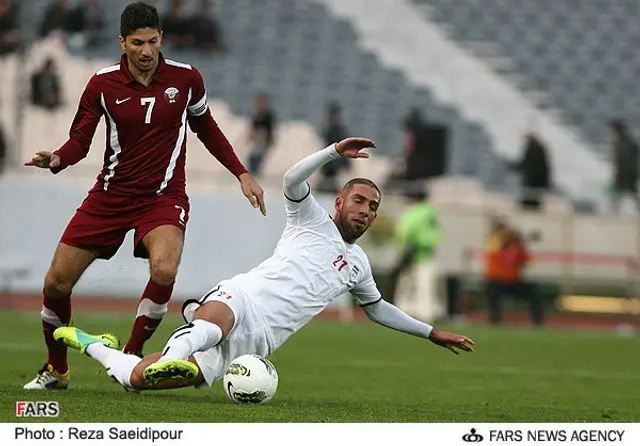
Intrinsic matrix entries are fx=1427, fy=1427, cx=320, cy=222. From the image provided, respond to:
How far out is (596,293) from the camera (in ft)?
77.6

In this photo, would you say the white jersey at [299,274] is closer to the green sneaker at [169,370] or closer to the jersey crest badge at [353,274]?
the jersey crest badge at [353,274]

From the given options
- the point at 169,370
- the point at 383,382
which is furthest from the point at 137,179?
the point at 383,382

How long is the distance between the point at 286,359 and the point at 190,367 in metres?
6.18

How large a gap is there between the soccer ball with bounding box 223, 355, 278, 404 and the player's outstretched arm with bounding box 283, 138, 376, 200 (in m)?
1.03

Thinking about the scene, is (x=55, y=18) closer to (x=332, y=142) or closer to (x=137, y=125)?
(x=332, y=142)

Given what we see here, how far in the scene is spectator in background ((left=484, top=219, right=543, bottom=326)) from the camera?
71.8 feet

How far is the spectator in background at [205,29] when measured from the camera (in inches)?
1019

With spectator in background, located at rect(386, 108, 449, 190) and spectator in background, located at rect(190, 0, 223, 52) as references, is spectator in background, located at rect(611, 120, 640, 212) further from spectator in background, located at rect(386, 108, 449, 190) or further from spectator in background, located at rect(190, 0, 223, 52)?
spectator in background, located at rect(190, 0, 223, 52)

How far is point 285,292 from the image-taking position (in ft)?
27.9

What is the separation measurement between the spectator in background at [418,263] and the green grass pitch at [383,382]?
228 centimetres

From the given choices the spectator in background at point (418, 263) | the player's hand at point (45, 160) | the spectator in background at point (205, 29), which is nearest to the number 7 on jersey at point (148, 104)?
the player's hand at point (45, 160)

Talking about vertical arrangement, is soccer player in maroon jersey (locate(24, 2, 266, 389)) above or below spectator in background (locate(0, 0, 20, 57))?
below
